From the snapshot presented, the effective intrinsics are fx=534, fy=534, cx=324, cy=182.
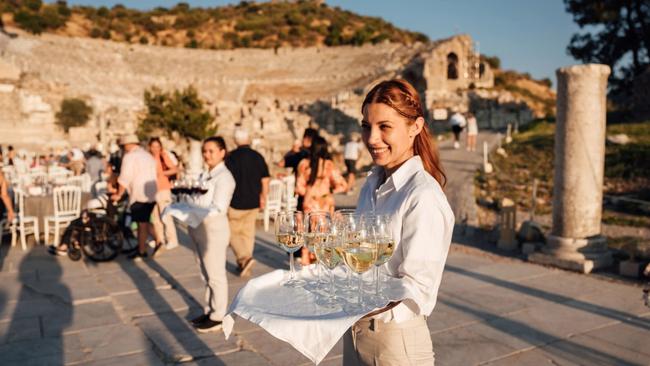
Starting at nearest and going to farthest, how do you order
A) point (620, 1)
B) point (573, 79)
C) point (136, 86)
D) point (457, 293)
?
point (457, 293) → point (573, 79) → point (620, 1) → point (136, 86)

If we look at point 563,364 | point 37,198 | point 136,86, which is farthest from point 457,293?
point 136,86

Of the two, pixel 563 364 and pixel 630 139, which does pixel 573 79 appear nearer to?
pixel 563 364

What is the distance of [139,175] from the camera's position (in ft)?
23.2

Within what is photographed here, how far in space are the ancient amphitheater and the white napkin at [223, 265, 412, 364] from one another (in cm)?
1985

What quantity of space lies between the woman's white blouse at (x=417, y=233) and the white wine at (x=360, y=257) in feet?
0.41

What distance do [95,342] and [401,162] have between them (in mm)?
3555

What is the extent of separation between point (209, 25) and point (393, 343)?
7375cm

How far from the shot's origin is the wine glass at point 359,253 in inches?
63.9

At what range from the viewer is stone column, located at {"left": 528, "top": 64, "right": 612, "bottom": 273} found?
6691mm

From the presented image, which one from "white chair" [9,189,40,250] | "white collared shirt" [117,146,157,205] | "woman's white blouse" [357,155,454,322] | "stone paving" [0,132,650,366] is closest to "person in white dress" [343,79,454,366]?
"woman's white blouse" [357,155,454,322]

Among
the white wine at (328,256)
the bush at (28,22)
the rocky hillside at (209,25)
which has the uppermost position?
the rocky hillside at (209,25)

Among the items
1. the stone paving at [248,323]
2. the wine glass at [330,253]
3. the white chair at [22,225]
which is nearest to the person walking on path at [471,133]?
the stone paving at [248,323]

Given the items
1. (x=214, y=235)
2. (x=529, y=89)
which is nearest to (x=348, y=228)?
(x=214, y=235)

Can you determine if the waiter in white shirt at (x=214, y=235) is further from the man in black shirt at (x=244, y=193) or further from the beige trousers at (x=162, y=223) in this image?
the beige trousers at (x=162, y=223)
